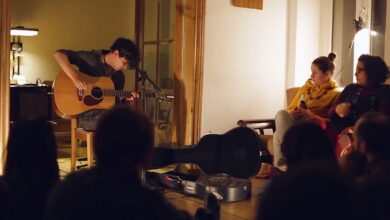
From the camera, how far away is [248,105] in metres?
4.78

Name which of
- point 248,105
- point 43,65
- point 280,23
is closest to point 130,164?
point 248,105

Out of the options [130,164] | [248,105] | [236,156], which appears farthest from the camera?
[248,105]

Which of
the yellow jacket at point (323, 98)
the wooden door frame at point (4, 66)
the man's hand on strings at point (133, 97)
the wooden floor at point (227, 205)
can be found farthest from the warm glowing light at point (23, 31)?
the yellow jacket at point (323, 98)

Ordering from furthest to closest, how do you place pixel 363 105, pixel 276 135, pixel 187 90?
pixel 187 90 → pixel 276 135 → pixel 363 105

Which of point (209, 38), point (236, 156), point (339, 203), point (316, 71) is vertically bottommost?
point (236, 156)

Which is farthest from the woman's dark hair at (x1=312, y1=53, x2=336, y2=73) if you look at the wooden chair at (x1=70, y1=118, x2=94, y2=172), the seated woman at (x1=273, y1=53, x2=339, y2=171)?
the wooden chair at (x1=70, y1=118, x2=94, y2=172)

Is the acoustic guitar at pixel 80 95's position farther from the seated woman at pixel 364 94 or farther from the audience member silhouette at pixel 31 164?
the audience member silhouette at pixel 31 164

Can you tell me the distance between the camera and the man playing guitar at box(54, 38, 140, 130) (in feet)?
13.1

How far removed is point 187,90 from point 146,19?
124cm

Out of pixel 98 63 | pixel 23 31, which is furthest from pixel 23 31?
pixel 98 63

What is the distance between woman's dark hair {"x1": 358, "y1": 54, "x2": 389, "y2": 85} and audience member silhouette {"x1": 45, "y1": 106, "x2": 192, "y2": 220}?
2736 millimetres

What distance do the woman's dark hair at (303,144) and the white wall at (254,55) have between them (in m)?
2.92

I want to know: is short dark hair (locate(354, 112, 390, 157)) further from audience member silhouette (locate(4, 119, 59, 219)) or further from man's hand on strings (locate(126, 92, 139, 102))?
man's hand on strings (locate(126, 92, 139, 102))

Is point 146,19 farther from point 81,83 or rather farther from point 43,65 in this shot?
point 43,65
